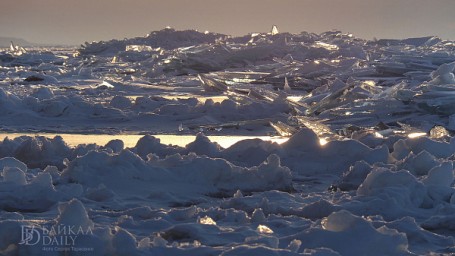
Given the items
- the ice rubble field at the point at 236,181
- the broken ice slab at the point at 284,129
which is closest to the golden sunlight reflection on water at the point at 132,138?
the broken ice slab at the point at 284,129

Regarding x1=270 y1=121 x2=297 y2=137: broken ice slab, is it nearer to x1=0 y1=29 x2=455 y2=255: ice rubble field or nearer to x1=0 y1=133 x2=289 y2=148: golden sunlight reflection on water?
x1=0 y1=29 x2=455 y2=255: ice rubble field

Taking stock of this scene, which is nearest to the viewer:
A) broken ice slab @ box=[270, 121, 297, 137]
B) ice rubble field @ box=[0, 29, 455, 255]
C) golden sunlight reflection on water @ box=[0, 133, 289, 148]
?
ice rubble field @ box=[0, 29, 455, 255]

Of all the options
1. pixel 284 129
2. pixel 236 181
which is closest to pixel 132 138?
pixel 284 129

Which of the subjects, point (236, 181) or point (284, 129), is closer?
point (236, 181)

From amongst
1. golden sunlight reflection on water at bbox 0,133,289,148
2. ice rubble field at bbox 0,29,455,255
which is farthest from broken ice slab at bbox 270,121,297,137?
golden sunlight reflection on water at bbox 0,133,289,148

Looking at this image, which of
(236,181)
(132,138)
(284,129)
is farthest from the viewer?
(284,129)

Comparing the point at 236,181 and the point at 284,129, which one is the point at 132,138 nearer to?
the point at 284,129

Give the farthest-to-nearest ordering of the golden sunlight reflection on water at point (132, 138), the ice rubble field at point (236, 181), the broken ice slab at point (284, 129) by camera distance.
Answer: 1. the broken ice slab at point (284, 129)
2. the golden sunlight reflection on water at point (132, 138)
3. the ice rubble field at point (236, 181)

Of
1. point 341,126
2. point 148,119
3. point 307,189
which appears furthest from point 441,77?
point 307,189

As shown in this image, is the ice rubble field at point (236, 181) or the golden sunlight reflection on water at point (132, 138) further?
the golden sunlight reflection on water at point (132, 138)

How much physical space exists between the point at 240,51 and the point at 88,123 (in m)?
21.6

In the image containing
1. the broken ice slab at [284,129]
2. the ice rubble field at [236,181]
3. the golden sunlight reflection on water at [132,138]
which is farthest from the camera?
the broken ice slab at [284,129]

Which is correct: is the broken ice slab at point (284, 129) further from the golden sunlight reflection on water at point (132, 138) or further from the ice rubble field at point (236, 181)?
the golden sunlight reflection on water at point (132, 138)

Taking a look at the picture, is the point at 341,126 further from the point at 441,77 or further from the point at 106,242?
the point at 106,242
